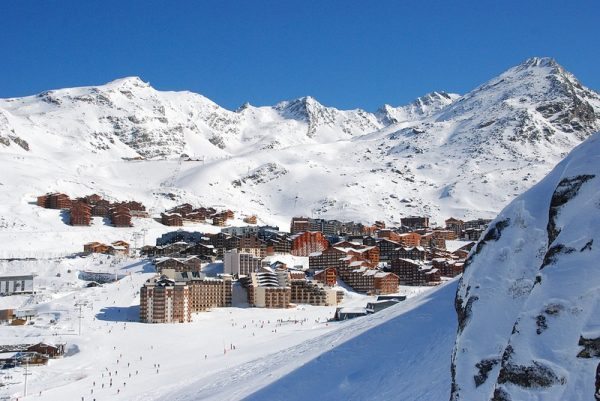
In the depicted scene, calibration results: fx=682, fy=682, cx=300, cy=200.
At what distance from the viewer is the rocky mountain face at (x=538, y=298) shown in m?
10.9

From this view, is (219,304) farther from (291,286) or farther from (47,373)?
(47,373)

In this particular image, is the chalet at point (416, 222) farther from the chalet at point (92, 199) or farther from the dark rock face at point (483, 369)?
the dark rock face at point (483, 369)

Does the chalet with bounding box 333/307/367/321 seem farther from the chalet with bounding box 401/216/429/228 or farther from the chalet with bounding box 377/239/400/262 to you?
the chalet with bounding box 401/216/429/228

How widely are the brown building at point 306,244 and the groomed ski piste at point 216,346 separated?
27.0m

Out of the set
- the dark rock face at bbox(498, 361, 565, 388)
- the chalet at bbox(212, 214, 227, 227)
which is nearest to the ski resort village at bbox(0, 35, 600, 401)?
the dark rock face at bbox(498, 361, 565, 388)

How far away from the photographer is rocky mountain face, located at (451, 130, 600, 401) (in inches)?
428

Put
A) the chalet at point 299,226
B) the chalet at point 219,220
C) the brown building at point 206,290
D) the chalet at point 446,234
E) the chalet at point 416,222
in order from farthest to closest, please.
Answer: the chalet at point 416,222 → the chalet at point 446,234 → the chalet at point 299,226 → the chalet at point 219,220 → the brown building at point 206,290

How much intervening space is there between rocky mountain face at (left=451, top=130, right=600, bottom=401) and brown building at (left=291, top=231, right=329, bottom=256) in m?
101

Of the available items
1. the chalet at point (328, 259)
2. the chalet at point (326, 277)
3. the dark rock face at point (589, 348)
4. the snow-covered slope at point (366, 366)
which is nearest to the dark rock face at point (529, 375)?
the dark rock face at point (589, 348)

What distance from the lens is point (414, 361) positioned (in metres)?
26.0

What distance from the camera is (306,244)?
389 feet

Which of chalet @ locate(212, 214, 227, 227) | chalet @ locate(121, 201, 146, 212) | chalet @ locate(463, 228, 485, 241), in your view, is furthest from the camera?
chalet @ locate(463, 228, 485, 241)

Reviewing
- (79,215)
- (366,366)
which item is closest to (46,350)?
(366,366)

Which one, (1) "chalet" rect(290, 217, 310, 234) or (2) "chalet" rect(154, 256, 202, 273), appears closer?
(2) "chalet" rect(154, 256, 202, 273)
